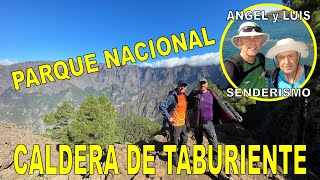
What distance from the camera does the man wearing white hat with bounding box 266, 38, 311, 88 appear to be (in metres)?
8.13

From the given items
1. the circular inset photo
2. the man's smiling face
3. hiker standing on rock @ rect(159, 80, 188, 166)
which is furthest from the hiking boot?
the man's smiling face

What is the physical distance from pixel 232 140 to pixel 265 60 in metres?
7.37

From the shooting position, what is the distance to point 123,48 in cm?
1048

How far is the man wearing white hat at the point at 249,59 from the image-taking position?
26.6 ft

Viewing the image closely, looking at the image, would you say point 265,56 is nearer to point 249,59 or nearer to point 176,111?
point 249,59

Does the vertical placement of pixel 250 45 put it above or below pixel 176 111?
above

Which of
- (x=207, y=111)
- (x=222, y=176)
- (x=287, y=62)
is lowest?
(x=222, y=176)

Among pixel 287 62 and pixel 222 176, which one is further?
pixel 222 176

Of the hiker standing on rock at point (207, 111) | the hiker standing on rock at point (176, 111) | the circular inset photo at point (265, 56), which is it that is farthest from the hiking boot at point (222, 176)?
the circular inset photo at point (265, 56)

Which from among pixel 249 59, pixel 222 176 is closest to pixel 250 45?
pixel 249 59

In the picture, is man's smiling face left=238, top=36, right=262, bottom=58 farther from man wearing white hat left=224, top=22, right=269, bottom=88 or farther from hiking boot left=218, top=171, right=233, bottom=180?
hiking boot left=218, top=171, right=233, bottom=180

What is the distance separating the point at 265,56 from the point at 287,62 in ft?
2.08

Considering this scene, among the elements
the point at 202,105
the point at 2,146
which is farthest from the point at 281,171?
the point at 2,146

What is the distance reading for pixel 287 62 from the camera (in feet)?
26.8
